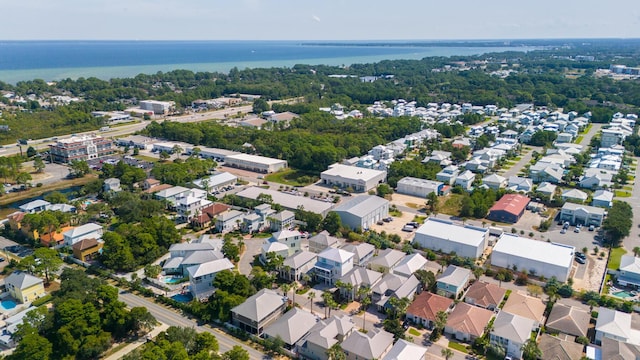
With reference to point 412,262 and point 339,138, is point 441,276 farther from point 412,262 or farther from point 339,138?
point 339,138

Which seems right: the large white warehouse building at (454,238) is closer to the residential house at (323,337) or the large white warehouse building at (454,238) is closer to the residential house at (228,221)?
the residential house at (323,337)

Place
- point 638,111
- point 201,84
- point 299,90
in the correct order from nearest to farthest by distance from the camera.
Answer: point 638,111 → point 299,90 → point 201,84

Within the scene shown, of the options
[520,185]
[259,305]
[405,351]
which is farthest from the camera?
[520,185]

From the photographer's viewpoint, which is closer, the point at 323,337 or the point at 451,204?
the point at 323,337

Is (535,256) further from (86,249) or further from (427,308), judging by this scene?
(86,249)

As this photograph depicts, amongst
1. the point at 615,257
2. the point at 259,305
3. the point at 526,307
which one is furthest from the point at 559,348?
the point at 259,305

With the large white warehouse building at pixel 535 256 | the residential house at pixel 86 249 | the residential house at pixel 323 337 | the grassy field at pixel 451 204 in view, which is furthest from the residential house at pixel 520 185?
the residential house at pixel 86 249

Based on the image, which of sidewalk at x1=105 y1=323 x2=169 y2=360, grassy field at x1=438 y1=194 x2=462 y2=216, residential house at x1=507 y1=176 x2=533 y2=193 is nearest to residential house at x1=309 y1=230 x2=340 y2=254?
sidewalk at x1=105 y1=323 x2=169 y2=360

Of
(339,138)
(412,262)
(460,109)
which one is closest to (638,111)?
(460,109)
